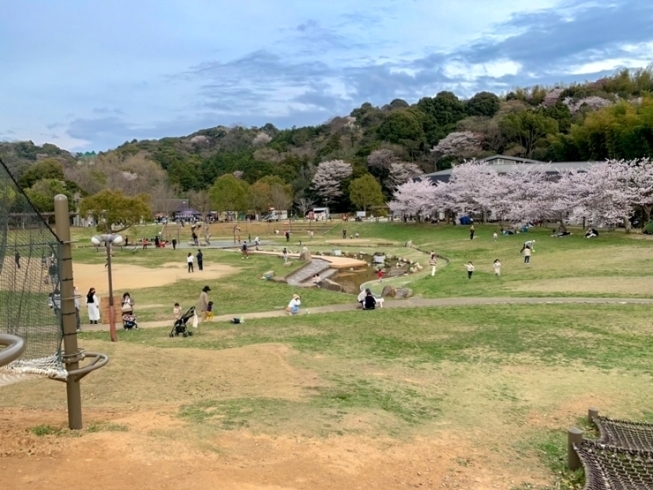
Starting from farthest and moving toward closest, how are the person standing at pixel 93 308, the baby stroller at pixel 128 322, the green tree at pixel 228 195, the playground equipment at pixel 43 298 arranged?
the green tree at pixel 228 195 → the person standing at pixel 93 308 → the baby stroller at pixel 128 322 → the playground equipment at pixel 43 298

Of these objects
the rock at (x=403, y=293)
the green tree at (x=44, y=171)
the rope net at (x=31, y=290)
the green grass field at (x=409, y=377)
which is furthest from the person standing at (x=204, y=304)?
the green tree at (x=44, y=171)

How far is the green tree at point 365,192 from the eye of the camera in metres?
73.3

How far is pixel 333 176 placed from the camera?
80.1 meters

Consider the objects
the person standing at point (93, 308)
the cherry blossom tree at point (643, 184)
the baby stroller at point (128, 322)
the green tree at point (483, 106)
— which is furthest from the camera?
the green tree at point (483, 106)

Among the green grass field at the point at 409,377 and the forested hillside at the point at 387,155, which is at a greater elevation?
the forested hillside at the point at 387,155

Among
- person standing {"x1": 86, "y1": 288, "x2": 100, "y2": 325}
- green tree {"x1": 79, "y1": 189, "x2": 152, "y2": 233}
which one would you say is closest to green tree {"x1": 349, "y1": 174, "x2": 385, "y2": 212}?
green tree {"x1": 79, "y1": 189, "x2": 152, "y2": 233}

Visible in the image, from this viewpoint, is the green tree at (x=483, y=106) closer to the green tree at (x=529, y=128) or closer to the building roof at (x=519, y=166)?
the green tree at (x=529, y=128)

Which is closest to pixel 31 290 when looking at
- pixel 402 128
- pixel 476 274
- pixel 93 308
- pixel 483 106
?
pixel 93 308

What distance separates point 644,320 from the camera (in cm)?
1609

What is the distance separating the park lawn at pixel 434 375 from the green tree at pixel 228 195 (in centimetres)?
5562

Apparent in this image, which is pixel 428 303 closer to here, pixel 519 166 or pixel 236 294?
pixel 236 294

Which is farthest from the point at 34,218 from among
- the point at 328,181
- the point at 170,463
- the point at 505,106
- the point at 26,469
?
the point at 505,106

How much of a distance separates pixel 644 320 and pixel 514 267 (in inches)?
544

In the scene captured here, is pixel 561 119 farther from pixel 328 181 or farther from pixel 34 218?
pixel 34 218
